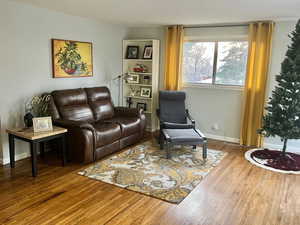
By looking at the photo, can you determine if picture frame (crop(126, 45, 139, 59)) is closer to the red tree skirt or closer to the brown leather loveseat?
the brown leather loveseat

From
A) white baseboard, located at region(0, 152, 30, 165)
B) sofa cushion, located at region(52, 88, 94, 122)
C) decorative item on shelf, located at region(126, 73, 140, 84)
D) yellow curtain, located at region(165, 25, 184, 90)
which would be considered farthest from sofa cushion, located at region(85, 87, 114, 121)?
yellow curtain, located at region(165, 25, 184, 90)

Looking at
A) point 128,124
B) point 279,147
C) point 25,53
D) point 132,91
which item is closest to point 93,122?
point 128,124

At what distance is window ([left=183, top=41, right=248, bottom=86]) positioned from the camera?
5023mm

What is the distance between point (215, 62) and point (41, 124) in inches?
136

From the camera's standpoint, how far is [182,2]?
3336 mm

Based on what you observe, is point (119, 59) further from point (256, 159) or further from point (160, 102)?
point (256, 159)

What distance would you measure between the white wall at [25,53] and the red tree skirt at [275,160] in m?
3.35

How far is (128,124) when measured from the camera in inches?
180

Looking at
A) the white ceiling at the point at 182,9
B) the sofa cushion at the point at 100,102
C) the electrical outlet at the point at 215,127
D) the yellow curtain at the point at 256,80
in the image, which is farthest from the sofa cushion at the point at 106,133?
the yellow curtain at the point at 256,80

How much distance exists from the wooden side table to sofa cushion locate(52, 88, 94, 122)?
18.3 inches

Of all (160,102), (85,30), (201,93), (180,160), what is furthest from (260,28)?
(85,30)

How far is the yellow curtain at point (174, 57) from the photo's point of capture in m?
5.34

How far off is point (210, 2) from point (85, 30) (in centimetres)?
251

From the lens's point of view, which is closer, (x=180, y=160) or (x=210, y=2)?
(x=210, y=2)
